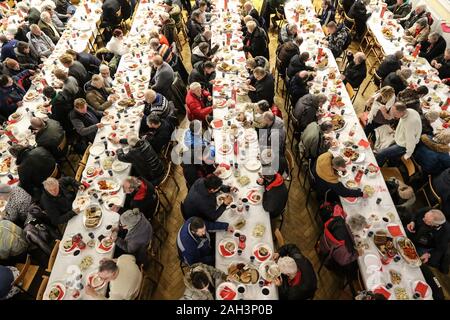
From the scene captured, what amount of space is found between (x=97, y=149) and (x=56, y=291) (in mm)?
2853

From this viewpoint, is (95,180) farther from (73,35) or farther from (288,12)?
(288,12)

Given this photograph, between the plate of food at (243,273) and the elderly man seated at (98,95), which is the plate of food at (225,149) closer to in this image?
the plate of food at (243,273)

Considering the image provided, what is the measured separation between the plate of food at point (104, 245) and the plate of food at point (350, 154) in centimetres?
454

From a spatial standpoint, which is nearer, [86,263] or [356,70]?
[86,263]

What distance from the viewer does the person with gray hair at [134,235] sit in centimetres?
485

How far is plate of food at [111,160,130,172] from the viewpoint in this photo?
6246 mm

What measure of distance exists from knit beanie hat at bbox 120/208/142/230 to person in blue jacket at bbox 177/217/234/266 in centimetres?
69

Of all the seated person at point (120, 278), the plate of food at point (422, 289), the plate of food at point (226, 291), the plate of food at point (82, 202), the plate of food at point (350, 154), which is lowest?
the plate of food at point (82, 202)

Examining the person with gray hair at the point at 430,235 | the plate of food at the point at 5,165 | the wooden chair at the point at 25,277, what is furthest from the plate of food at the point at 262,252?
the plate of food at the point at 5,165

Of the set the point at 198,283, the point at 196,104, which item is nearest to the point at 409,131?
the point at 196,104

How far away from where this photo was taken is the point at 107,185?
19.7ft

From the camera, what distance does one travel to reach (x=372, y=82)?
9.99 m

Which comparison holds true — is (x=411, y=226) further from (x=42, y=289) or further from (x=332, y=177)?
(x=42, y=289)

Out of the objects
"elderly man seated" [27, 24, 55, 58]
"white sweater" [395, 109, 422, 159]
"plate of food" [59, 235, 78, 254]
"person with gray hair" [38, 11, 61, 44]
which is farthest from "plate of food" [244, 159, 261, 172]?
"person with gray hair" [38, 11, 61, 44]
